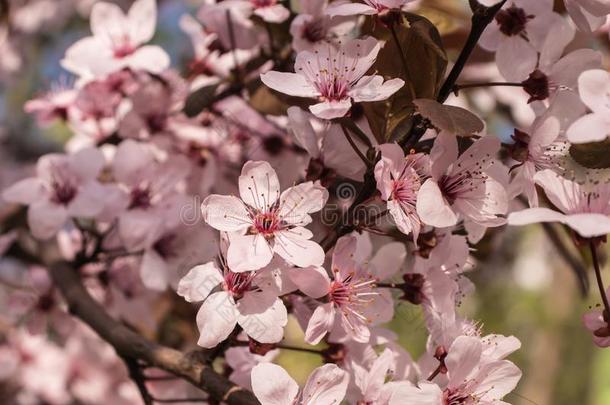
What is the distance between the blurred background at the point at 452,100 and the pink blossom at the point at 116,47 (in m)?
0.21

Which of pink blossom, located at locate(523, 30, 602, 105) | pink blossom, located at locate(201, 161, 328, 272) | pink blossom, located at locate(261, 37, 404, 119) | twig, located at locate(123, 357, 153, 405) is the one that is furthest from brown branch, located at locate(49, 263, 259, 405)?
pink blossom, located at locate(523, 30, 602, 105)

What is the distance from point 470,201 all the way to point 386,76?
4.8 inches

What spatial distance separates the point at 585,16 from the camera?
0.66m

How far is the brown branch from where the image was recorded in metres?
0.66

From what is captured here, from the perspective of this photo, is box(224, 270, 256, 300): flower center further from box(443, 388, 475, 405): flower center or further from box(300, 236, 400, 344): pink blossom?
box(443, 388, 475, 405): flower center

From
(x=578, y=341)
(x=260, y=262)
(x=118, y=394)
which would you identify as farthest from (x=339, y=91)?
(x=578, y=341)

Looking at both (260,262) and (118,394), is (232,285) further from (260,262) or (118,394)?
(118,394)

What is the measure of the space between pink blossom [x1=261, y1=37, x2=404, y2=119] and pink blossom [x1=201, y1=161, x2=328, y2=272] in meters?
0.06

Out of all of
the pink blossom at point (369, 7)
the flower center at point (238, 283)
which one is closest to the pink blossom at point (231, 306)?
the flower center at point (238, 283)

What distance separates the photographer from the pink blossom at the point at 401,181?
0.59m

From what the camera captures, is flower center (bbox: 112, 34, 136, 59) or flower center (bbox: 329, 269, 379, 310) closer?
flower center (bbox: 329, 269, 379, 310)

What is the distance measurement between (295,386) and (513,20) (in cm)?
38

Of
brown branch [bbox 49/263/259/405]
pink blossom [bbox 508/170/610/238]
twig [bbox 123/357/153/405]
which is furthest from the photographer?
twig [bbox 123/357/153/405]

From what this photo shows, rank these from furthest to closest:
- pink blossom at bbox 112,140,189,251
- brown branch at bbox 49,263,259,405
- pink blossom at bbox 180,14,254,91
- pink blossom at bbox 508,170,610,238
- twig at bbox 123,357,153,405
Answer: pink blossom at bbox 180,14,254,91 → pink blossom at bbox 112,140,189,251 → twig at bbox 123,357,153,405 → brown branch at bbox 49,263,259,405 → pink blossom at bbox 508,170,610,238
